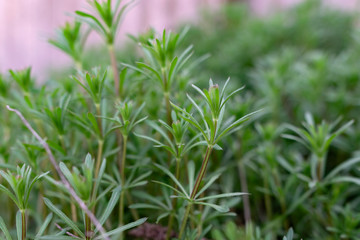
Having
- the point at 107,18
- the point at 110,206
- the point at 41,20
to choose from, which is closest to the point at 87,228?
the point at 110,206

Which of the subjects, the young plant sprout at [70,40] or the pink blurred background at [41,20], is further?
the pink blurred background at [41,20]

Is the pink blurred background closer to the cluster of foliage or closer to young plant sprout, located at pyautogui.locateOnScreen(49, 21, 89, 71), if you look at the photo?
the cluster of foliage

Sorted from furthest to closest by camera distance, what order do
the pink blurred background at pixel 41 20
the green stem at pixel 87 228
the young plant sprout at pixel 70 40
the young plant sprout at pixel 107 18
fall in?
the pink blurred background at pixel 41 20, the young plant sprout at pixel 70 40, the young plant sprout at pixel 107 18, the green stem at pixel 87 228

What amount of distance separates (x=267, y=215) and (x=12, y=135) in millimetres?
699

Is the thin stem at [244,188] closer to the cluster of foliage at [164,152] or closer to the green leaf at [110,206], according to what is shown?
the cluster of foliage at [164,152]

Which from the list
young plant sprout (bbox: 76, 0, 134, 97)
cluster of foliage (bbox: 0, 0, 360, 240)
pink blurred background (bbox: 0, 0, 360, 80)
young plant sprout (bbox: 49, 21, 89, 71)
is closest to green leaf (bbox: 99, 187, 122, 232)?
cluster of foliage (bbox: 0, 0, 360, 240)

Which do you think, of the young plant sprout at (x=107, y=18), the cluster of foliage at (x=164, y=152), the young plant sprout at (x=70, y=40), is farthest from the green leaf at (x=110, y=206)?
the young plant sprout at (x=70, y=40)

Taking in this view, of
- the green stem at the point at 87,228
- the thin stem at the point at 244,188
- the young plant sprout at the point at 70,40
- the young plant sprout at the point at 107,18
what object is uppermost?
the young plant sprout at the point at 107,18

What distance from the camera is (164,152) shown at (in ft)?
2.69

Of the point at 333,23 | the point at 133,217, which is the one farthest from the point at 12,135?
the point at 333,23

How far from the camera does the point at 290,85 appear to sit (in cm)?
123

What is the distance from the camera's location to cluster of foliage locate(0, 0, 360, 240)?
62 centimetres

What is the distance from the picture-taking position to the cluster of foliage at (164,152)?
622mm

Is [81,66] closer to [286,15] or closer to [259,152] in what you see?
[259,152]
